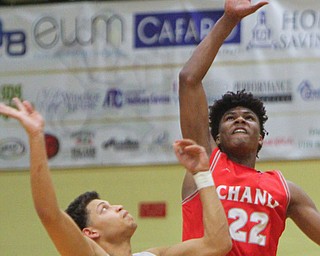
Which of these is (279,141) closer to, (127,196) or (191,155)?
(127,196)

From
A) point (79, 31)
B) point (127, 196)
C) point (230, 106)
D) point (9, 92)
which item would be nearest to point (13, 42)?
point (9, 92)

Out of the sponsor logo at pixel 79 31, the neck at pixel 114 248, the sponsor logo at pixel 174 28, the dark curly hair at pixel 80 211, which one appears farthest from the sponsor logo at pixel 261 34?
the neck at pixel 114 248

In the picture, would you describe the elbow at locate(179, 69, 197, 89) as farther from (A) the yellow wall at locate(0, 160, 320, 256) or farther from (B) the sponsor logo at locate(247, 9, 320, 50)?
(B) the sponsor logo at locate(247, 9, 320, 50)

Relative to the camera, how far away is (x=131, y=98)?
7.05 m

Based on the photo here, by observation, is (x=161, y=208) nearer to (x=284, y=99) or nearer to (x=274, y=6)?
(x=284, y=99)

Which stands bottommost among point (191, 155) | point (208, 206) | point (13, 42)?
point (208, 206)

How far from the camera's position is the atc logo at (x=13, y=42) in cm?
726

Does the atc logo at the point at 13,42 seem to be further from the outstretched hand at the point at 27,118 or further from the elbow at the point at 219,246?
the outstretched hand at the point at 27,118

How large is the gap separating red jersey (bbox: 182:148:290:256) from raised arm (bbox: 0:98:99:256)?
96 centimetres

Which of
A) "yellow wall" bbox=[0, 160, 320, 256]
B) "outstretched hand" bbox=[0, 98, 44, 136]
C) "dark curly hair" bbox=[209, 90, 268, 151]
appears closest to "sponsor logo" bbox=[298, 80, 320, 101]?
"yellow wall" bbox=[0, 160, 320, 256]

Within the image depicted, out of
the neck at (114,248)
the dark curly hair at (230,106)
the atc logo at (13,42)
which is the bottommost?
the neck at (114,248)

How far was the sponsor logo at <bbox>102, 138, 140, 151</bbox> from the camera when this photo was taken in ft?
23.0

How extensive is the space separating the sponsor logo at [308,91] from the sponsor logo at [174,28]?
572 millimetres

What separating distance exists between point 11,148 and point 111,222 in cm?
319
